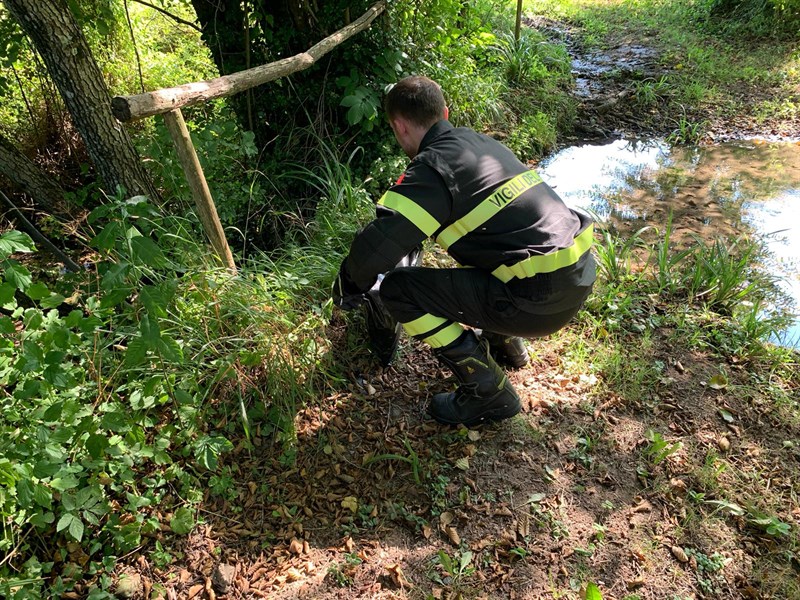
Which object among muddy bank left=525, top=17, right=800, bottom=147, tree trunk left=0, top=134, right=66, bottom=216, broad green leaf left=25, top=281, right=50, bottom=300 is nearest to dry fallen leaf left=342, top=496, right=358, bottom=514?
broad green leaf left=25, top=281, right=50, bottom=300

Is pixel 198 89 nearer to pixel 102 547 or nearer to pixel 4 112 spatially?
pixel 102 547

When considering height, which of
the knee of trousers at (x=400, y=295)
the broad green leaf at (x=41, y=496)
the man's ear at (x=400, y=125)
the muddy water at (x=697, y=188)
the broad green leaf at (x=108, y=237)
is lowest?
the muddy water at (x=697, y=188)

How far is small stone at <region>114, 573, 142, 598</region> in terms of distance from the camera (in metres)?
1.96

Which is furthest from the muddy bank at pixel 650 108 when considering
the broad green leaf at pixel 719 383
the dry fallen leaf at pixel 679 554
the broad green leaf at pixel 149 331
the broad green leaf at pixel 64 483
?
the broad green leaf at pixel 64 483

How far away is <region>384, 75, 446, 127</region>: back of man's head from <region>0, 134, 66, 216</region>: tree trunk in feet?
8.52

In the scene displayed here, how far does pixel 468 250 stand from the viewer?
2352 millimetres

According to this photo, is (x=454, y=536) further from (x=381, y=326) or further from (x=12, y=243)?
(x=12, y=243)

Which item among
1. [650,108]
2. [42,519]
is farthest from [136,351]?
[650,108]

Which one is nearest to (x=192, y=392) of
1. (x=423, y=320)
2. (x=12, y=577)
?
(x=12, y=577)

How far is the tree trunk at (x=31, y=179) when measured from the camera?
3320 millimetres

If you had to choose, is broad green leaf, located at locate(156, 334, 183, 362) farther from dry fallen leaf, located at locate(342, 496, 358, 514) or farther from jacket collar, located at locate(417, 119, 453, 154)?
jacket collar, located at locate(417, 119, 453, 154)

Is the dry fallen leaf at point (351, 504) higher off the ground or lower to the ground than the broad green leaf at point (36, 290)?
lower

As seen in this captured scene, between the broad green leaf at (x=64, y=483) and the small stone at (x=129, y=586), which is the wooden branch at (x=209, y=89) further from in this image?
the small stone at (x=129, y=586)

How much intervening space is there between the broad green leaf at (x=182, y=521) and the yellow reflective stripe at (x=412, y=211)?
1.53 m
